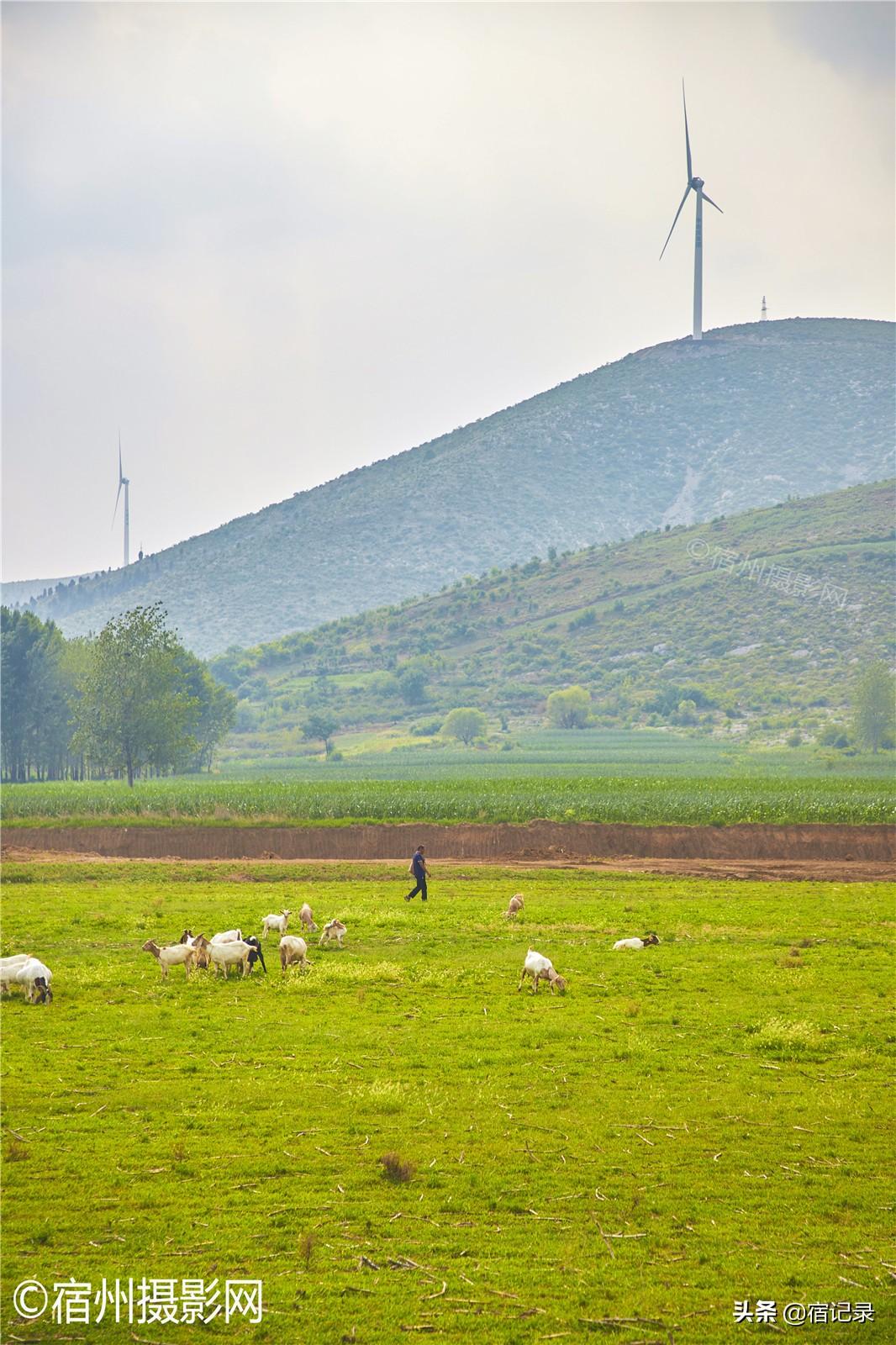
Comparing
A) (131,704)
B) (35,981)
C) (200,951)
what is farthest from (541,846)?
(131,704)

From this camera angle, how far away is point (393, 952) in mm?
28297

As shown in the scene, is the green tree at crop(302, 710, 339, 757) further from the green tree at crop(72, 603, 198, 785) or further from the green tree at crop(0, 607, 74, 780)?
the green tree at crop(72, 603, 198, 785)

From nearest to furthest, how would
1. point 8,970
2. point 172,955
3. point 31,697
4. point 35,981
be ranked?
point 35,981 < point 8,970 < point 172,955 < point 31,697

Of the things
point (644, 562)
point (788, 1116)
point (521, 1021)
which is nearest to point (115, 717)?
point (521, 1021)

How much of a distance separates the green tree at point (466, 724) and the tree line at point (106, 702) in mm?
27490

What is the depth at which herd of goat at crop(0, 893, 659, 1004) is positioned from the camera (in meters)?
22.9

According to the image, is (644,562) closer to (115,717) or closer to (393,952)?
(115,717)

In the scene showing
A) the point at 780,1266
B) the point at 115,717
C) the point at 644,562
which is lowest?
the point at 780,1266

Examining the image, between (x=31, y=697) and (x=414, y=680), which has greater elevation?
(x=414, y=680)

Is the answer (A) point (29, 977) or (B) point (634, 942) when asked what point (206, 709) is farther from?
(A) point (29, 977)

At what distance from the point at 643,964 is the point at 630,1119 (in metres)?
10.4

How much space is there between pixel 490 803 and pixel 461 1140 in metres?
42.1

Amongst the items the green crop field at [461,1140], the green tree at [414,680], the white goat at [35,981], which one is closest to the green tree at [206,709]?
the green tree at [414,680]

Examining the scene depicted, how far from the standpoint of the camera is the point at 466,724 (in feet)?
493
